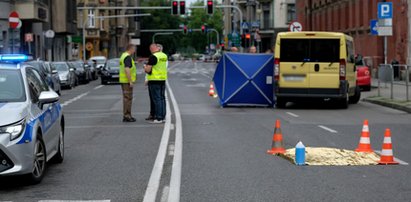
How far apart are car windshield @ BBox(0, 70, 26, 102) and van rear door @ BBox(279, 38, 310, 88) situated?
41.6 ft

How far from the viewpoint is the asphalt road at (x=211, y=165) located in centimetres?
847

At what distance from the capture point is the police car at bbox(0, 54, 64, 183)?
27.6ft

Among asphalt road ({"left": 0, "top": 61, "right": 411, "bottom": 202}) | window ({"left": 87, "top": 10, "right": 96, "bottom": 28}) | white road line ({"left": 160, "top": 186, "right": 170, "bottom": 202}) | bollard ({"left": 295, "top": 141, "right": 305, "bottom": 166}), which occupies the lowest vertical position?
asphalt road ({"left": 0, "top": 61, "right": 411, "bottom": 202})

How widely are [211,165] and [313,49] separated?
11.5 meters

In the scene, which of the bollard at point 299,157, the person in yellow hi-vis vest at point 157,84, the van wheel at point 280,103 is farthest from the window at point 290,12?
the bollard at point 299,157

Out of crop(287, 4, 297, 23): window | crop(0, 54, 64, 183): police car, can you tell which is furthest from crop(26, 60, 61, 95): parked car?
crop(287, 4, 297, 23): window

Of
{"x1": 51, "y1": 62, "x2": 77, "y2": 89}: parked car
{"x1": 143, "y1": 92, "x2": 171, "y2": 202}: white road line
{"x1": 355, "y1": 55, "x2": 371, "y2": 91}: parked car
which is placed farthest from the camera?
{"x1": 51, "y1": 62, "x2": 77, "y2": 89}: parked car

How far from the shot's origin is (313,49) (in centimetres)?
2145

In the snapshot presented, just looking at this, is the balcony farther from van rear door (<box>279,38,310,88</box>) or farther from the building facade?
van rear door (<box>279,38,310,88</box>)

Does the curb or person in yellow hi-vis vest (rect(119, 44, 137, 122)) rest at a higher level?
person in yellow hi-vis vest (rect(119, 44, 137, 122))

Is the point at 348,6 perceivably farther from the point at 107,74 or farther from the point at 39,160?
the point at 39,160

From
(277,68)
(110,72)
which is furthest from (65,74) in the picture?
(277,68)

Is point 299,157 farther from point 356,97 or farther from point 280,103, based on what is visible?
point 356,97

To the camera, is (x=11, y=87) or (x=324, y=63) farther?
(x=324, y=63)
